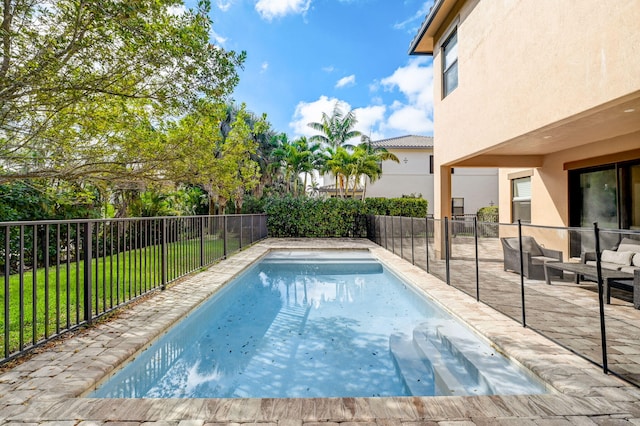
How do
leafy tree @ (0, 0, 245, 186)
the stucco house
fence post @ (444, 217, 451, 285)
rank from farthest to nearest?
fence post @ (444, 217, 451, 285), leafy tree @ (0, 0, 245, 186), the stucco house

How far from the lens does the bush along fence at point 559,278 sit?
3.53 metres

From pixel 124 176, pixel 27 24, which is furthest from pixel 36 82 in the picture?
pixel 124 176

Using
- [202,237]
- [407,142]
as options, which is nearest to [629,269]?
[202,237]

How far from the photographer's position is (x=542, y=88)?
537cm

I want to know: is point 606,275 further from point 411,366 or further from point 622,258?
point 411,366

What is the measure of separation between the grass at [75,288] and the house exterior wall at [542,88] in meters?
6.73

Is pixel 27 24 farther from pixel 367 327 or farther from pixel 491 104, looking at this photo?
pixel 491 104

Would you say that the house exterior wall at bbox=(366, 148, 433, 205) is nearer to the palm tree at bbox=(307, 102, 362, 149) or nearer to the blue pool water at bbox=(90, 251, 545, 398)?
the palm tree at bbox=(307, 102, 362, 149)

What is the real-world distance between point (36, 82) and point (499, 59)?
7.94 m

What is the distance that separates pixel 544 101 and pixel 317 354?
5.24m

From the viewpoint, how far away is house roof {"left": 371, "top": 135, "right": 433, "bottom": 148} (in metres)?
25.9

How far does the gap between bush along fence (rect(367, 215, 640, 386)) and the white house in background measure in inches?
716

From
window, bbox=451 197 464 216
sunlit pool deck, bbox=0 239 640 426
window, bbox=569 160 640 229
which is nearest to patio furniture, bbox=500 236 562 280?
sunlit pool deck, bbox=0 239 640 426

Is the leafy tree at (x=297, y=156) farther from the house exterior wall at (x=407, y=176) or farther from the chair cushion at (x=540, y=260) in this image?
the chair cushion at (x=540, y=260)
